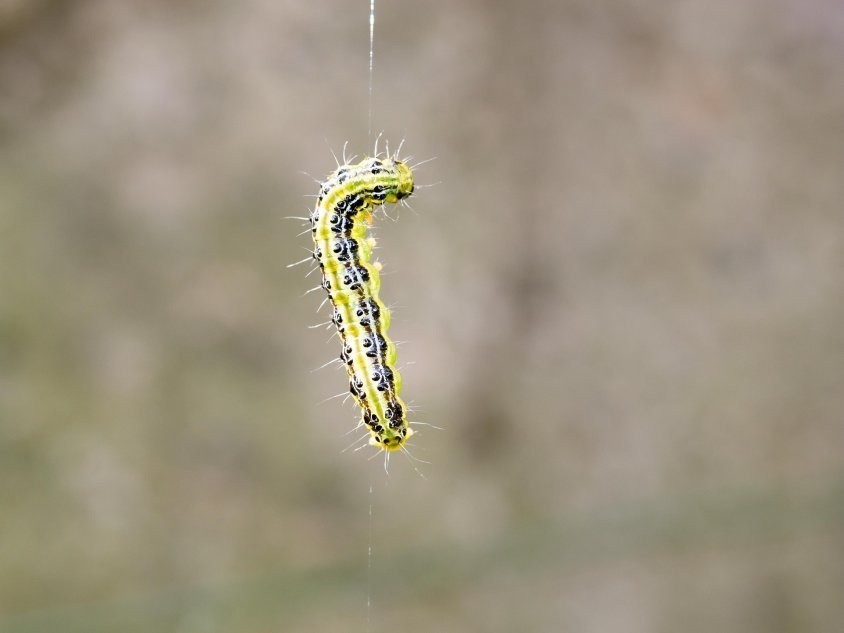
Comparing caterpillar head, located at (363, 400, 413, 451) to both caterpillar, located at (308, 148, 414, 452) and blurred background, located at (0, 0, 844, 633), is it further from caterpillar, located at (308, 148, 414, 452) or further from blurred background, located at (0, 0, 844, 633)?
blurred background, located at (0, 0, 844, 633)

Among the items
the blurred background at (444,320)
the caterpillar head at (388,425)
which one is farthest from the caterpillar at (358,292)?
the blurred background at (444,320)

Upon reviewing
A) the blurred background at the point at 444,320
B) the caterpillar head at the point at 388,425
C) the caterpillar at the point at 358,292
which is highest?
the blurred background at the point at 444,320

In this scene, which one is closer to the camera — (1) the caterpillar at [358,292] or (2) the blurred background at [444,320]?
→ (1) the caterpillar at [358,292]

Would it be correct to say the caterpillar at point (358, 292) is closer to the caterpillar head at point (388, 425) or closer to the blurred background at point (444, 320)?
the caterpillar head at point (388, 425)

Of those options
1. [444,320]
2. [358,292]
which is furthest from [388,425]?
[444,320]

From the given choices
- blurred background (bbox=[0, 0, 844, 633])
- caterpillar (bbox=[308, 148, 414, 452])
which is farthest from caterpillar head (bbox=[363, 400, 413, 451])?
blurred background (bbox=[0, 0, 844, 633])

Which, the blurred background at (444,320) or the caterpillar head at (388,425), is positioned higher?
the blurred background at (444,320)
